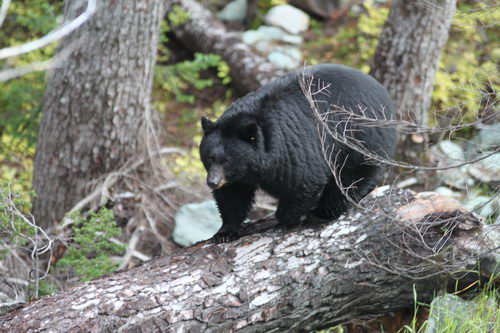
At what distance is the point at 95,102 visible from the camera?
6.50 meters

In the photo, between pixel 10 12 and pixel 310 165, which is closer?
pixel 310 165

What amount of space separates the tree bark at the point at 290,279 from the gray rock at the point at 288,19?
6710mm

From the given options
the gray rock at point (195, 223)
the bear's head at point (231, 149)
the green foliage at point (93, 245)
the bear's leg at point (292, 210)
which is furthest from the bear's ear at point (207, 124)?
the gray rock at point (195, 223)

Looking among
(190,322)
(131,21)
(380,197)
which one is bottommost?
(190,322)

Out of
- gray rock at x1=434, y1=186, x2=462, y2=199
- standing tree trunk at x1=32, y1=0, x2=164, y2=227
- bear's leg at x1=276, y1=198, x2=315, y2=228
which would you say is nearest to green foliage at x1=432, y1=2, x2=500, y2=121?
gray rock at x1=434, y1=186, x2=462, y2=199

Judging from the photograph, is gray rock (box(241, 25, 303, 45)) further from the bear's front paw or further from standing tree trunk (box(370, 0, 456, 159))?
the bear's front paw

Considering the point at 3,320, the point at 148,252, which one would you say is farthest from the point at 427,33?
the point at 3,320

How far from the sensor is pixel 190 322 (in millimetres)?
4137

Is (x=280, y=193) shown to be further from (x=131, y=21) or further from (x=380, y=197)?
(x=131, y=21)

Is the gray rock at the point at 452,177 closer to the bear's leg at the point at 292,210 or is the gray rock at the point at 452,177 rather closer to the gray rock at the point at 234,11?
the bear's leg at the point at 292,210

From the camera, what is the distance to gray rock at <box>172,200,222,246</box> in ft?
22.5

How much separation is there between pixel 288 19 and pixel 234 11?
1202 millimetres

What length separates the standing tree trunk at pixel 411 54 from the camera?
7625mm

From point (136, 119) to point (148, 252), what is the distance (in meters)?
1.53
